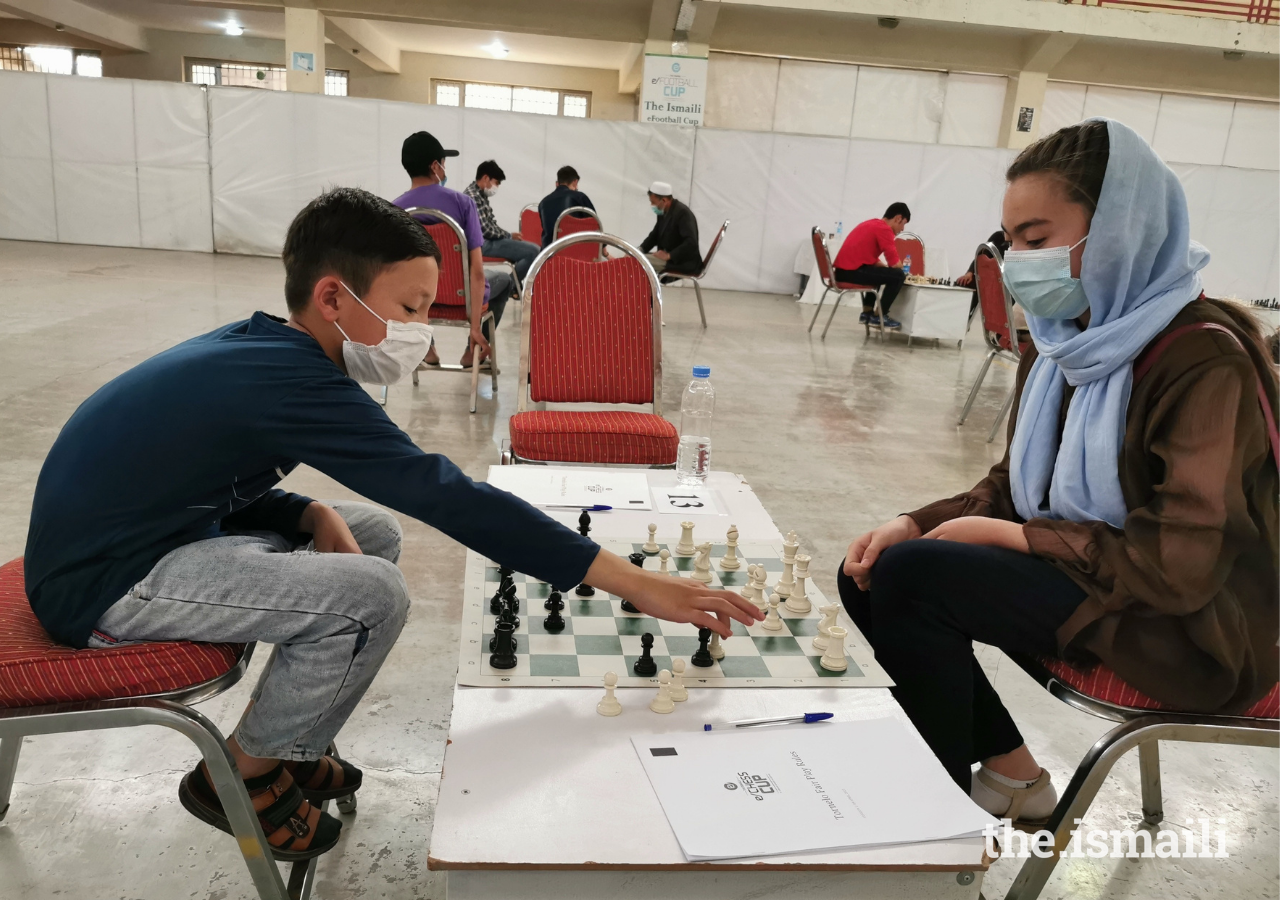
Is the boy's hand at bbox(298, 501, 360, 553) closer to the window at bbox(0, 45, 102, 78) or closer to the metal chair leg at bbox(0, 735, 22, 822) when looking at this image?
the metal chair leg at bbox(0, 735, 22, 822)

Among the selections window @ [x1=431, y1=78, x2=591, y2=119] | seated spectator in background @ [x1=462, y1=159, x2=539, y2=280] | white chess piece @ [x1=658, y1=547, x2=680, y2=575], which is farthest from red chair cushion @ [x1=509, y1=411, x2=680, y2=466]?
window @ [x1=431, y1=78, x2=591, y2=119]

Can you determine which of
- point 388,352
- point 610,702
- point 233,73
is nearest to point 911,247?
point 388,352

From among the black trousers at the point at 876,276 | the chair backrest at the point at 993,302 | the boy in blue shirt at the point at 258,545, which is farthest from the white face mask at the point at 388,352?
the black trousers at the point at 876,276

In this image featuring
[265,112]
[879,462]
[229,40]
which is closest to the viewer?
[879,462]

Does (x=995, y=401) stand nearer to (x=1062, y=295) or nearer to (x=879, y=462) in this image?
(x=879, y=462)

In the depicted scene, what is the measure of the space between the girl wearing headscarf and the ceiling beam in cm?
1468

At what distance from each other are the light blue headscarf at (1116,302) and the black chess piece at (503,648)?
2.87ft

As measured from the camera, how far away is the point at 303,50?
10.9 m

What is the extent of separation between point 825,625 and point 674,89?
1061 cm

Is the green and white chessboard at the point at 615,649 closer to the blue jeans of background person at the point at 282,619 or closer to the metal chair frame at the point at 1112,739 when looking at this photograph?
the blue jeans of background person at the point at 282,619

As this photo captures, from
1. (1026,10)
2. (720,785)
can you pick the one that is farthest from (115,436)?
(1026,10)

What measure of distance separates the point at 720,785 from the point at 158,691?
726mm

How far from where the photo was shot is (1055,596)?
1.33 metres

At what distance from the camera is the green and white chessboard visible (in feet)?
3.99
